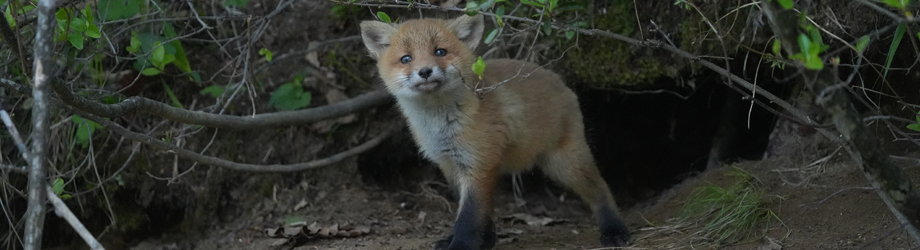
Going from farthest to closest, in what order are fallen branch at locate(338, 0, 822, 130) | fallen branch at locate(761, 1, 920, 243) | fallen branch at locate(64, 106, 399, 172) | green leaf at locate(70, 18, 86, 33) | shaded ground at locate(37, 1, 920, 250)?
shaded ground at locate(37, 1, 920, 250), fallen branch at locate(64, 106, 399, 172), green leaf at locate(70, 18, 86, 33), fallen branch at locate(338, 0, 822, 130), fallen branch at locate(761, 1, 920, 243)

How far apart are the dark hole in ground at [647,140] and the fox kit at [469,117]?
127 cm

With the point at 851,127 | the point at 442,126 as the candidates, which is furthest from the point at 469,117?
the point at 851,127

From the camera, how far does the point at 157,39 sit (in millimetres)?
4863

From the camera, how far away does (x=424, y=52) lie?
13.5 ft

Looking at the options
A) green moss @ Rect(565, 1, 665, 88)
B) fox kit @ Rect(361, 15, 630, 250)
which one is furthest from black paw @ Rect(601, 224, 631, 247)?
green moss @ Rect(565, 1, 665, 88)

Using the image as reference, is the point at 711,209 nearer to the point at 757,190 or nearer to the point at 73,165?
the point at 757,190

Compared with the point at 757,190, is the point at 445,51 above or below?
above

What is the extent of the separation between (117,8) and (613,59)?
3.41 m

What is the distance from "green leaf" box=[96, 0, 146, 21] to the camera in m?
4.45

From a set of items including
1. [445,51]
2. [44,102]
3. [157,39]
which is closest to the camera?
[44,102]

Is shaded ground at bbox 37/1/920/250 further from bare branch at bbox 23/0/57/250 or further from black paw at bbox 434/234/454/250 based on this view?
bare branch at bbox 23/0/57/250

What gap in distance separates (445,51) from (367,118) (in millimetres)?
1974

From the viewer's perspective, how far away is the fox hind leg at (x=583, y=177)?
4.76 meters

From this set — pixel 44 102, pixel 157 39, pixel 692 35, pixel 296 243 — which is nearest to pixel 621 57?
pixel 692 35
